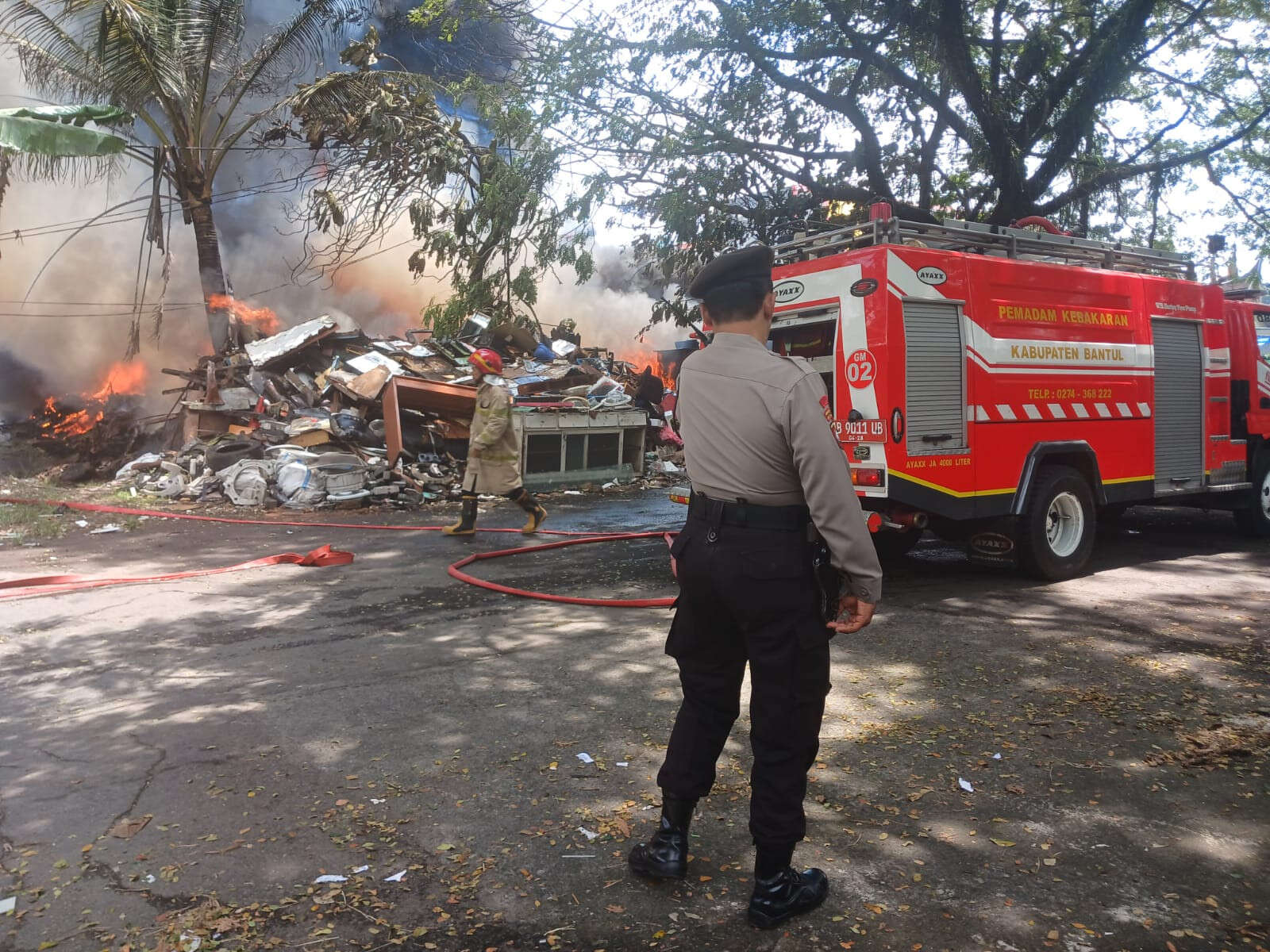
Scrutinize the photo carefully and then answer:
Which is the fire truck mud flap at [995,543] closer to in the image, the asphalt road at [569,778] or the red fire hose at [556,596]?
the asphalt road at [569,778]

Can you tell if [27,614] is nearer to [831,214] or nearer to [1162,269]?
[1162,269]

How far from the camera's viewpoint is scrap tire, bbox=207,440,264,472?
12461 mm

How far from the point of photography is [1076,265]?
7422 mm

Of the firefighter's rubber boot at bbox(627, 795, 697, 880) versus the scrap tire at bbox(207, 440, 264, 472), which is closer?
the firefighter's rubber boot at bbox(627, 795, 697, 880)

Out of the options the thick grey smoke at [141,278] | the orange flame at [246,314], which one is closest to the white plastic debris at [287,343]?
the orange flame at [246,314]

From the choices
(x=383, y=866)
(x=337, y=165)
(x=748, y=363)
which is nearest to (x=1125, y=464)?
(x=748, y=363)

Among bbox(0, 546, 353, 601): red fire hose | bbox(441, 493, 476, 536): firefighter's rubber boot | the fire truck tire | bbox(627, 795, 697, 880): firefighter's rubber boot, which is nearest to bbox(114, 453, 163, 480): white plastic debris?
bbox(0, 546, 353, 601): red fire hose

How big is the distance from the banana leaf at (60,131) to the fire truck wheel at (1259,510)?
47.8ft

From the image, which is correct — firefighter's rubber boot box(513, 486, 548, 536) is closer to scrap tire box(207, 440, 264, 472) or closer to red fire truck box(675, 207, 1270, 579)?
red fire truck box(675, 207, 1270, 579)

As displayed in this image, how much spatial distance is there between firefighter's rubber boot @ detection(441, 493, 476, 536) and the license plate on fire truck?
14.3 feet

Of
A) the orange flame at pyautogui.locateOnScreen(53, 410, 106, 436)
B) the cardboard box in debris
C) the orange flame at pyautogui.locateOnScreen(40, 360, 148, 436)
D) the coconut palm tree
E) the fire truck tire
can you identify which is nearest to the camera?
the fire truck tire

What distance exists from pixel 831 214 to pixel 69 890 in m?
13.5

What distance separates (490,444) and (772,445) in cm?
691

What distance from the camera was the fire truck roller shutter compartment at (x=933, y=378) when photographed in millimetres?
6211
